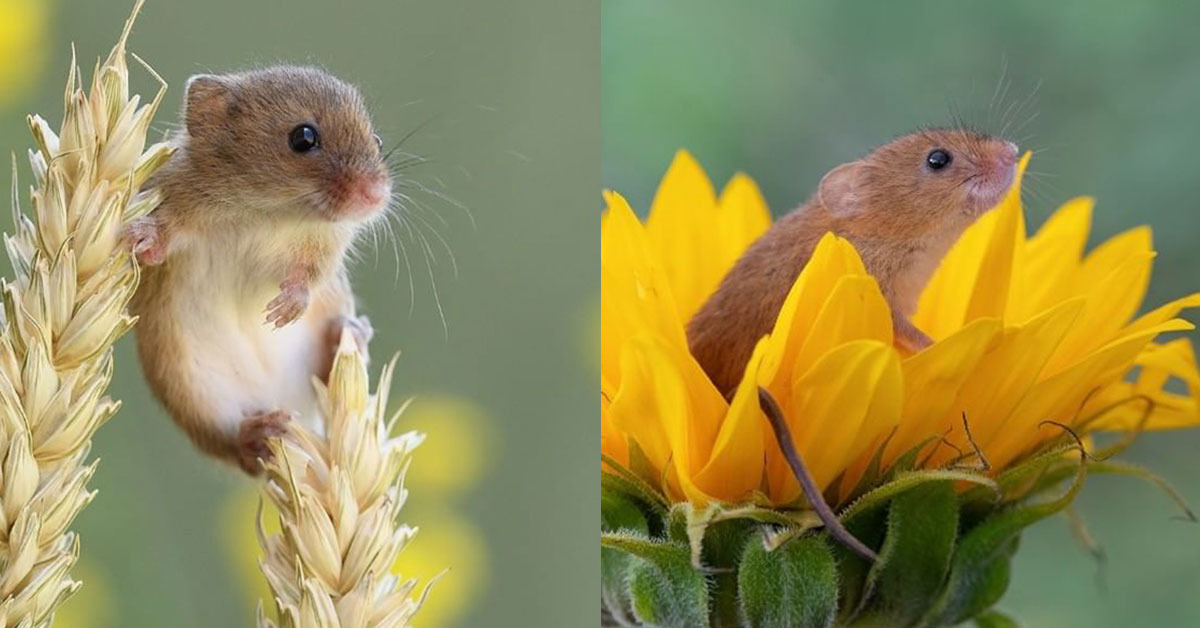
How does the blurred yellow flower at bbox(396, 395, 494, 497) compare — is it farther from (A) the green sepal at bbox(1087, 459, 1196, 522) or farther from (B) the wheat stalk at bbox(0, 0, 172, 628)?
(A) the green sepal at bbox(1087, 459, 1196, 522)

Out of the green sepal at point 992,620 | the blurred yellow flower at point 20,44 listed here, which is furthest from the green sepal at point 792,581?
the blurred yellow flower at point 20,44

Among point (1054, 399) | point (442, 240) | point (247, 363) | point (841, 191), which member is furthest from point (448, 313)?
point (1054, 399)

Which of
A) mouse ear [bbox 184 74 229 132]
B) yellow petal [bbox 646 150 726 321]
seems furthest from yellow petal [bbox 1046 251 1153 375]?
mouse ear [bbox 184 74 229 132]

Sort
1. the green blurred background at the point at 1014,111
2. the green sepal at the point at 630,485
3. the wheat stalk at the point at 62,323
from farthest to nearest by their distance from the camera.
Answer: the green blurred background at the point at 1014,111
the green sepal at the point at 630,485
the wheat stalk at the point at 62,323

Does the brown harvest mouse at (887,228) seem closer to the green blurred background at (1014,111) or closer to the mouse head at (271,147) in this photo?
the green blurred background at (1014,111)

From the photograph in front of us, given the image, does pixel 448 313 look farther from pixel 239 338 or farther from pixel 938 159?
pixel 938 159

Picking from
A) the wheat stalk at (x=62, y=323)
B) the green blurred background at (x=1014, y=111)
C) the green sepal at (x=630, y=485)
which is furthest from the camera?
the green blurred background at (x=1014, y=111)
